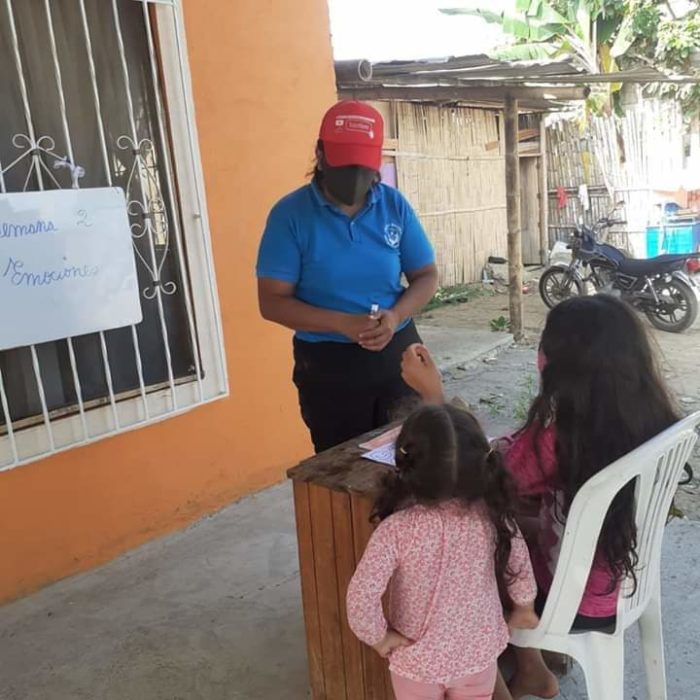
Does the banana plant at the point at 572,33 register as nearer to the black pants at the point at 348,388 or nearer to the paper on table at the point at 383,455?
the black pants at the point at 348,388

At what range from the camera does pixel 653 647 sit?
75.9 inches

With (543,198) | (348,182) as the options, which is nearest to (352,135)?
(348,182)

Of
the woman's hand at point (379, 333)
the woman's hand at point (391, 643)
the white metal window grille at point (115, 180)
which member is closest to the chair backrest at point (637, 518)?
the woman's hand at point (391, 643)

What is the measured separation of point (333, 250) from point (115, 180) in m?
1.27

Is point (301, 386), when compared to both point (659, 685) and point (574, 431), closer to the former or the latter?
point (574, 431)

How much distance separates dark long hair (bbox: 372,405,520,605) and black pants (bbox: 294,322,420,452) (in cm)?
76

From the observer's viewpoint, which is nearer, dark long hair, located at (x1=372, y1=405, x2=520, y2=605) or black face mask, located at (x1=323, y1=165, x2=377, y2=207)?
dark long hair, located at (x1=372, y1=405, x2=520, y2=605)

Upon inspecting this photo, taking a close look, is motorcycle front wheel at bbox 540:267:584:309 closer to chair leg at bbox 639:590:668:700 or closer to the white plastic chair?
chair leg at bbox 639:590:668:700

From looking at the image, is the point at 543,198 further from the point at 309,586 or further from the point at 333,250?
the point at 309,586

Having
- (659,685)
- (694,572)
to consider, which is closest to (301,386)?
(659,685)

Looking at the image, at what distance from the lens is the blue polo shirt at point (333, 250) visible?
2.15 metres

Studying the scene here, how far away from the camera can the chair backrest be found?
1.49 metres

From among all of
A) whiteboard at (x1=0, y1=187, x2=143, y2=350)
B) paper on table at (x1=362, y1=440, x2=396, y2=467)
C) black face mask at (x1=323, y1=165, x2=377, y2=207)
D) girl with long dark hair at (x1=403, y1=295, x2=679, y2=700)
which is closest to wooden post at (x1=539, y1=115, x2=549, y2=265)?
whiteboard at (x1=0, y1=187, x2=143, y2=350)

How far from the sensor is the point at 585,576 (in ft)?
5.20
